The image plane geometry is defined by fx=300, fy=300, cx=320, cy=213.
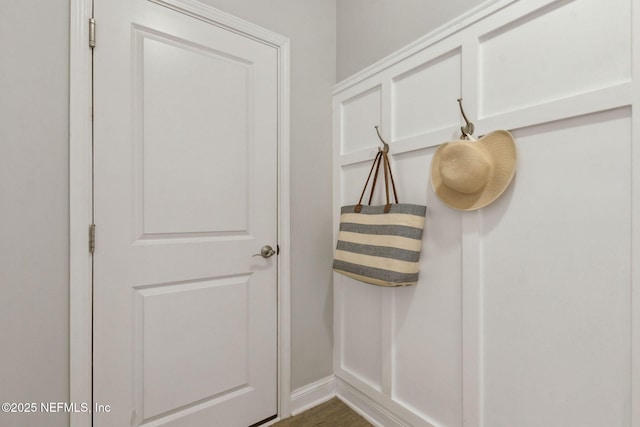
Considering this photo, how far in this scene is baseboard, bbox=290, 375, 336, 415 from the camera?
5.50 ft

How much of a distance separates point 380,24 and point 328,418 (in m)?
2.13

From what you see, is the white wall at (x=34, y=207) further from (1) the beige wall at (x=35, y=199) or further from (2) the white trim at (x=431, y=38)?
(2) the white trim at (x=431, y=38)

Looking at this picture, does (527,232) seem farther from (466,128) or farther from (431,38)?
(431,38)

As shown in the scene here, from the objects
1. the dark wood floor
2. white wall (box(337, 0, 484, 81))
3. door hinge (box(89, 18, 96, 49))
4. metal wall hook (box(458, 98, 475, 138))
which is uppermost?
white wall (box(337, 0, 484, 81))

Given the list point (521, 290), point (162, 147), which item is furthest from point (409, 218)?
point (162, 147)

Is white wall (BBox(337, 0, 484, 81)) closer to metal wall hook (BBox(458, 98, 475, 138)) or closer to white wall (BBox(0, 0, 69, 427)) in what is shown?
metal wall hook (BBox(458, 98, 475, 138))

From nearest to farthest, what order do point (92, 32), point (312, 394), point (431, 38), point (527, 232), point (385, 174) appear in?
point (527, 232), point (92, 32), point (431, 38), point (385, 174), point (312, 394)

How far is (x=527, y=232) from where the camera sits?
1027 mm

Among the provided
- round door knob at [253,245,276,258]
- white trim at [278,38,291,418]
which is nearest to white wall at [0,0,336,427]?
round door knob at [253,245,276,258]

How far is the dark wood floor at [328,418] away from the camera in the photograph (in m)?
1.58

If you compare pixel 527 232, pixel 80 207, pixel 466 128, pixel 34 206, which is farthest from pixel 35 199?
pixel 527 232

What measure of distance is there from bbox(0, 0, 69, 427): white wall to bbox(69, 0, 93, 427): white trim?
24 millimetres

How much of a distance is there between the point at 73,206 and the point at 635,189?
5.89ft

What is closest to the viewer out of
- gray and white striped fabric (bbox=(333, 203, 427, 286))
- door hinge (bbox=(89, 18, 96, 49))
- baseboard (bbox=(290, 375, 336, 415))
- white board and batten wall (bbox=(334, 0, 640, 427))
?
white board and batten wall (bbox=(334, 0, 640, 427))
